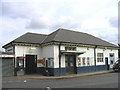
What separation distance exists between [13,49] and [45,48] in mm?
4135

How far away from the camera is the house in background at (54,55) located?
18016mm

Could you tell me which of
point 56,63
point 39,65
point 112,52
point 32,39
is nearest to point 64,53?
point 56,63

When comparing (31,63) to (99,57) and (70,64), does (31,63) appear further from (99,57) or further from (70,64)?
(99,57)

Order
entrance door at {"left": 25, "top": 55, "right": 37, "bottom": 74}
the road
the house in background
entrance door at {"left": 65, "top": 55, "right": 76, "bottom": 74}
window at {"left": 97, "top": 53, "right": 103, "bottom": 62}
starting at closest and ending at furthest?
the road < the house in background < entrance door at {"left": 65, "top": 55, "right": 76, "bottom": 74} < entrance door at {"left": 25, "top": 55, "right": 37, "bottom": 74} < window at {"left": 97, "top": 53, "right": 103, "bottom": 62}

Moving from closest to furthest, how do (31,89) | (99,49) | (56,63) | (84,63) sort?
1. (31,89)
2. (56,63)
3. (84,63)
4. (99,49)

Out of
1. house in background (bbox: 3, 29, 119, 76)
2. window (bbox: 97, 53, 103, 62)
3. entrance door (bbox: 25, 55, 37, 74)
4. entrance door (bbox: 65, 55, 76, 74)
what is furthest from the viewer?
window (bbox: 97, 53, 103, 62)

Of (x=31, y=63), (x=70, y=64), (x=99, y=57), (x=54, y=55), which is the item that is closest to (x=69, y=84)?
(x=54, y=55)

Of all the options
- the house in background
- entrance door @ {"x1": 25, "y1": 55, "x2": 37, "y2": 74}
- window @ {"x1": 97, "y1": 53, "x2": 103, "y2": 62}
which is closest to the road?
the house in background

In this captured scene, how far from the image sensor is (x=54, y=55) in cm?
1780

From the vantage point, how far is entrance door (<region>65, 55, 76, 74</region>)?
18984 mm

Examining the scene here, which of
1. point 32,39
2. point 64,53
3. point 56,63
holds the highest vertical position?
point 32,39

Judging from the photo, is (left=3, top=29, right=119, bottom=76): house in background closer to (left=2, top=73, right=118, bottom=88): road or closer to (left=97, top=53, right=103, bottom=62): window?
(left=97, top=53, right=103, bottom=62): window

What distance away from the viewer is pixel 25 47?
1908 cm

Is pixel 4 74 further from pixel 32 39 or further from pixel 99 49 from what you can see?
pixel 99 49
